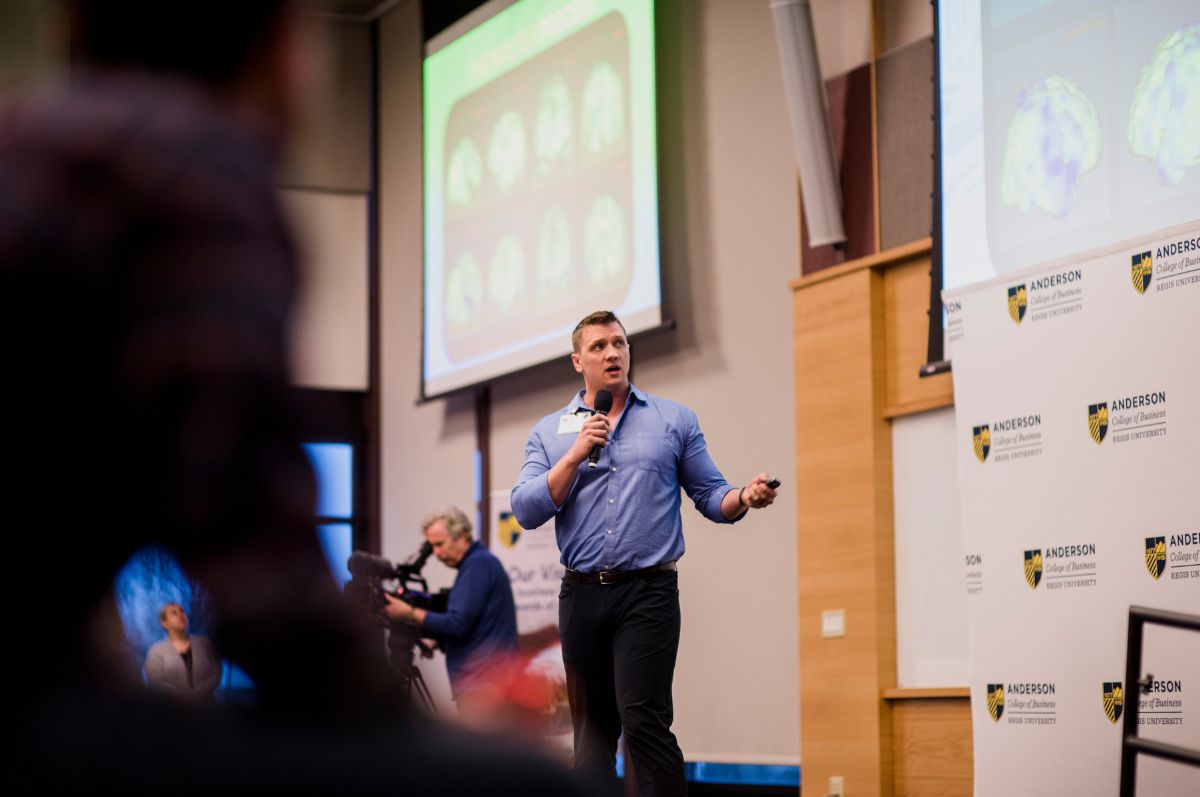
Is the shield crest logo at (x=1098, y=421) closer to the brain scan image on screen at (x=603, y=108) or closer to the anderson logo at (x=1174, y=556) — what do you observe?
the anderson logo at (x=1174, y=556)

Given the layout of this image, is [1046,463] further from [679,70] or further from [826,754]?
[679,70]

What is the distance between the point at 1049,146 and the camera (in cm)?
438

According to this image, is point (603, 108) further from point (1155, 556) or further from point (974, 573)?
point (1155, 556)

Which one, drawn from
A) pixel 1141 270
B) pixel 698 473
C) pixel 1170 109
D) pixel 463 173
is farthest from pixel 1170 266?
pixel 463 173

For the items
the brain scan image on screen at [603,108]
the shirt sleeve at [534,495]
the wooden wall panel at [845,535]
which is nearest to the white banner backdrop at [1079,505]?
the wooden wall panel at [845,535]

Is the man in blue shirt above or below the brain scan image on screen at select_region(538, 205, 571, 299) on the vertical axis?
below

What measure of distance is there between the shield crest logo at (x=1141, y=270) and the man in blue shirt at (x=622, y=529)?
1.16m

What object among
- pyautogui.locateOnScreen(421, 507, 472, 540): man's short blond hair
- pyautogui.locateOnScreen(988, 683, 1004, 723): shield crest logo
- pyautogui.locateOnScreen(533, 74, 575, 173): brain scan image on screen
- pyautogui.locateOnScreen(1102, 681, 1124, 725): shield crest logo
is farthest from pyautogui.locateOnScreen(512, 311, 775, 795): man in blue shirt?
pyautogui.locateOnScreen(533, 74, 575, 173): brain scan image on screen

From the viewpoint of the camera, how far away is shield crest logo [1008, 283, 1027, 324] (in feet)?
13.2

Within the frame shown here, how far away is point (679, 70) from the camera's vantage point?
6.85 meters

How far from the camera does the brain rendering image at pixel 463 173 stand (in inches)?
319

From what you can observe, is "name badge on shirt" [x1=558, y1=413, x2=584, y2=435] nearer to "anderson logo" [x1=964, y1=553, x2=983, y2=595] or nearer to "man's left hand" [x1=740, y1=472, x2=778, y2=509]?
"man's left hand" [x1=740, y1=472, x2=778, y2=509]

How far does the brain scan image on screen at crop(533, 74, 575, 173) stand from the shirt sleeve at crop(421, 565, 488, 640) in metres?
2.41

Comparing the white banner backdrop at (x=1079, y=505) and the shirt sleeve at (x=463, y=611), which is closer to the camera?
the white banner backdrop at (x=1079, y=505)
